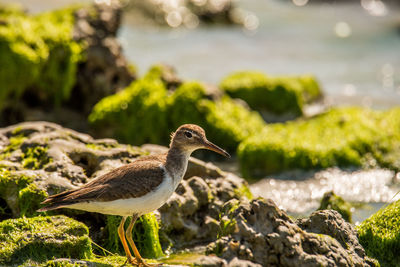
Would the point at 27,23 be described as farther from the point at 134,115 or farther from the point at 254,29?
the point at 254,29

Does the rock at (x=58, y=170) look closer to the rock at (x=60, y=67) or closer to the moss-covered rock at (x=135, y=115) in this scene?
the moss-covered rock at (x=135, y=115)

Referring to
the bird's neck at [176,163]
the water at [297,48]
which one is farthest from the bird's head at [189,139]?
the water at [297,48]

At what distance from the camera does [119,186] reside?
600cm

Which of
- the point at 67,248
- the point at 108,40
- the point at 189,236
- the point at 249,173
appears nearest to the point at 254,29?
the point at 108,40

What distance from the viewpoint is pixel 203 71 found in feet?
56.5

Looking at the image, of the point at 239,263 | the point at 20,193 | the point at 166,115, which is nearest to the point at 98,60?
the point at 166,115

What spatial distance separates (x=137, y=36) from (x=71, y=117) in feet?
26.9

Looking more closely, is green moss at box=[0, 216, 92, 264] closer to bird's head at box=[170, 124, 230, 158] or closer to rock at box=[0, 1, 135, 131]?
bird's head at box=[170, 124, 230, 158]

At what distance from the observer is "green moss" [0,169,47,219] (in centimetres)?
651

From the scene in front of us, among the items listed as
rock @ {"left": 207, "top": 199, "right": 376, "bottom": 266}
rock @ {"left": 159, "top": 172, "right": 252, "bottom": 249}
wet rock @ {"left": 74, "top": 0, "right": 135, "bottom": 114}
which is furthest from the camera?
wet rock @ {"left": 74, "top": 0, "right": 135, "bottom": 114}

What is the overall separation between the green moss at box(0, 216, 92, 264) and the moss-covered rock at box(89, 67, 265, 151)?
18.2 feet

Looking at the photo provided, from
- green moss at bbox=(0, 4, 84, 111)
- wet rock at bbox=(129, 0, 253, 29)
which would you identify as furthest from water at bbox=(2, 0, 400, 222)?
green moss at bbox=(0, 4, 84, 111)

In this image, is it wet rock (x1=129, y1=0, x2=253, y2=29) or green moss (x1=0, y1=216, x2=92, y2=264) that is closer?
green moss (x1=0, y1=216, x2=92, y2=264)

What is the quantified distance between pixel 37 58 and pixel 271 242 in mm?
7828
